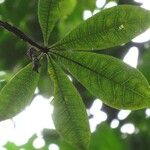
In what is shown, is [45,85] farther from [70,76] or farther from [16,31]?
[16,31]

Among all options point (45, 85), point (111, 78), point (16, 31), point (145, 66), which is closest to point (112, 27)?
point (111, 78)

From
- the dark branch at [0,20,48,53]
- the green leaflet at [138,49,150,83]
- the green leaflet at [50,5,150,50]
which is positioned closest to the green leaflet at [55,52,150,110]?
the green leaflet at [50,5,150,50]

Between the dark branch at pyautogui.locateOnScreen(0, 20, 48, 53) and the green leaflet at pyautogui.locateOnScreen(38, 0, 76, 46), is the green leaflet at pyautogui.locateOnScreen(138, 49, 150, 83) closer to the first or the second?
the green leaflet at pyautogui.locateOnScreen(38, 0, 76, 46)

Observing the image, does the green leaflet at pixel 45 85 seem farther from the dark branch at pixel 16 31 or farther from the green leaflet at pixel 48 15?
the dark branch at pixel 16 31

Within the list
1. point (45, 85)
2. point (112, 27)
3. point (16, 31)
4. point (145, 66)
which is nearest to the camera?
point (16, 31)

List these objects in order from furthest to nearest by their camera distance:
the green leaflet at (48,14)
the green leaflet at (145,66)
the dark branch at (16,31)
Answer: the green leaflet at (145,66), the green leaflet at (48,14), the dark branch at (16,31)

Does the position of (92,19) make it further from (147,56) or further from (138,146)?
(138,146)

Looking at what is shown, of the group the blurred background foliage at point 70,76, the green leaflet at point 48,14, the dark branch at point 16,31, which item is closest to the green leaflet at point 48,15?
the green leaflet at point 48,14
